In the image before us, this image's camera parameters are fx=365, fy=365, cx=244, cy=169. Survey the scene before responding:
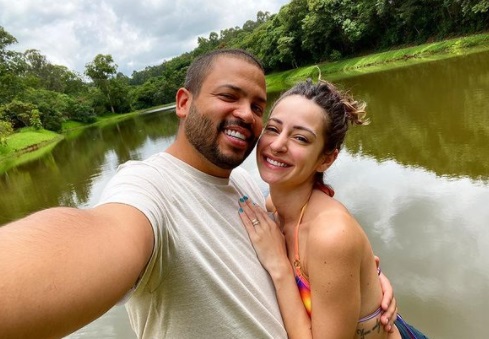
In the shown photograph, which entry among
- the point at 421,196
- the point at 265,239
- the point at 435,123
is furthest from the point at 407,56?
the point at 265,239

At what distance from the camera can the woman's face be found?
188 cm

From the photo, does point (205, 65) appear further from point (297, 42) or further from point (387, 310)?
point (297, 42)

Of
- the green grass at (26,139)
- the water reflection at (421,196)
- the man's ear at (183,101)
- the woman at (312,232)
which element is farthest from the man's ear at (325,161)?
the green grass at (26,139)

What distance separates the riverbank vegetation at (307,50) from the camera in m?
28.5

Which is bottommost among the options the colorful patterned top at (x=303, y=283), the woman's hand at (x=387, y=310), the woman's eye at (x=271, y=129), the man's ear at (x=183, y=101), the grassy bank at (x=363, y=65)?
the grassy bank at (x=363, y=65)

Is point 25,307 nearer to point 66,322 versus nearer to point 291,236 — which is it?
point 66,322

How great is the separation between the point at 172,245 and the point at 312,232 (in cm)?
66

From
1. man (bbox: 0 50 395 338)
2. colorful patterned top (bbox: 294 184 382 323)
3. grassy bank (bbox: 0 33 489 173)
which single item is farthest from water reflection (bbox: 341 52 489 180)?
grassy bank (bbox: 0 33 489 173)

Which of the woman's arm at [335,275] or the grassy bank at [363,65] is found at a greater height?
the woman's arm at [335,275]

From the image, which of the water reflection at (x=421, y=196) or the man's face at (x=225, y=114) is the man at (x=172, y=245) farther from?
the water reflection at (x=421, y=196)

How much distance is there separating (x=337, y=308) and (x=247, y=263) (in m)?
0.41

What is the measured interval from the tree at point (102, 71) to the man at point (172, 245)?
60.0m

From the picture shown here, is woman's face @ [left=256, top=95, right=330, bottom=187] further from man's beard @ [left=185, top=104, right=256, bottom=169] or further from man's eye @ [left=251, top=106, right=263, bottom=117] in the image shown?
man's beard @ [left=185, top=104, right=256, bottom=169]

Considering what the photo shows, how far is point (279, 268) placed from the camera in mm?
1549
